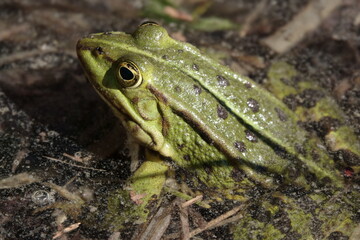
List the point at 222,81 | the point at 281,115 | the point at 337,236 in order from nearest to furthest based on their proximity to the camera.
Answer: the point at 337,236
the point at 222,81
the point at 281,115

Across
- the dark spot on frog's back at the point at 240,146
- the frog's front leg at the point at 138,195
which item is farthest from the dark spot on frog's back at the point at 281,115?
the frog's front leg at the point at 138,195

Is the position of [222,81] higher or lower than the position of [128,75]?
Answer: higher

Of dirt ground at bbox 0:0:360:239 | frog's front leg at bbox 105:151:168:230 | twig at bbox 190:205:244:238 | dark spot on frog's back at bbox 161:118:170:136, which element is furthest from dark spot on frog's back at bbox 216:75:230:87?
dirt ground at bbox 0:0:360:239

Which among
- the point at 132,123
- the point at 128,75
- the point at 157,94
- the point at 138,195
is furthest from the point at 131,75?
the point at 138,195

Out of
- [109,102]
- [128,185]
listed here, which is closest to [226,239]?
[128,185]

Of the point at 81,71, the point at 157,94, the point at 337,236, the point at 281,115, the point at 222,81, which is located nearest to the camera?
the point at 337,236

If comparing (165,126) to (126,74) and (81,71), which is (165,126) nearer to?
(126,74)

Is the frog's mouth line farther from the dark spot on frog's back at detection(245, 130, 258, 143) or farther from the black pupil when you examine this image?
the dark spot on frog's back at detection(245, 130, 258, 143)
